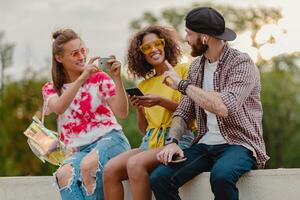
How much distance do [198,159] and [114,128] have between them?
2.25 ft

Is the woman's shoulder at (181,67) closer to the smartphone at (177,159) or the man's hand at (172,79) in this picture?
the man's hand at (172,79)

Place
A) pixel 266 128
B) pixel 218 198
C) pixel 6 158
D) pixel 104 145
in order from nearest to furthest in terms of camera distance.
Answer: pixel 218 198 → pixel 104 145 → pixel 6 158 → pixel 266 128

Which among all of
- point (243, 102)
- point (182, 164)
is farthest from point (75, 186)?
point (243, 102)

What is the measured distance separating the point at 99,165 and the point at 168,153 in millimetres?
564

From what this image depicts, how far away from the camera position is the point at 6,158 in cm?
2648

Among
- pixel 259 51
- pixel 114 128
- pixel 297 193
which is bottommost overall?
pixel 259 51

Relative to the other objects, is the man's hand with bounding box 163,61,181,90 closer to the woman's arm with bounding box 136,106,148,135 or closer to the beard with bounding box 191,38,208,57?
the beard with bounding box 191,38,208,57

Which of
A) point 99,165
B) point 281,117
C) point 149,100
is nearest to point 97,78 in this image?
point 149,100

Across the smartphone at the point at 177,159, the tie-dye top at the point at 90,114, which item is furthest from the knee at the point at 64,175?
the smartphone at the point at 177,159

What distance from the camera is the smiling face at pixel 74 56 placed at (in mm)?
5336

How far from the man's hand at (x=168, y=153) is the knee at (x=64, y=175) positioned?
0.62 m

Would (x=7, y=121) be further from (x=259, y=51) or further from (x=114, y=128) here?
(x=114, y=128)

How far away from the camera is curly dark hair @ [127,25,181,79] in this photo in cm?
540

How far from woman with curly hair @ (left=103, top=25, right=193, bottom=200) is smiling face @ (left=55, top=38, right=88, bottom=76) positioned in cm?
32
